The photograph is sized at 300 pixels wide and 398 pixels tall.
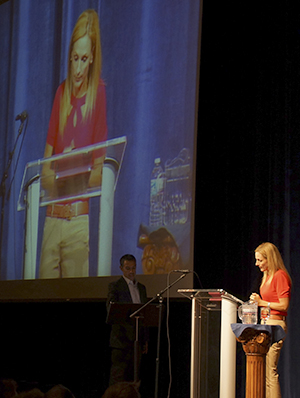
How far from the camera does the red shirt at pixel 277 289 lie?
152 inches

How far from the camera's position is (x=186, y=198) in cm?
476

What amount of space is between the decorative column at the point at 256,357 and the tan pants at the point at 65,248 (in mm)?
2616

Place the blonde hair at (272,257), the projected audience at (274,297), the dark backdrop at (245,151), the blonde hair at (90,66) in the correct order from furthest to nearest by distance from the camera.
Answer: the blonde hair at (90,66) < the dark backdrop at (245,151) < the blonde hair at (272,257) < the projected audience at (274,297)

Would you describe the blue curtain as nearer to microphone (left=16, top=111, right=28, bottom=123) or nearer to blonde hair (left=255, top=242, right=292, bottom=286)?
microphone (left=16, top=111, right=28, bottom=123)

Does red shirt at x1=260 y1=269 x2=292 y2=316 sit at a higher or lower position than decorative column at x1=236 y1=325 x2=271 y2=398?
higher

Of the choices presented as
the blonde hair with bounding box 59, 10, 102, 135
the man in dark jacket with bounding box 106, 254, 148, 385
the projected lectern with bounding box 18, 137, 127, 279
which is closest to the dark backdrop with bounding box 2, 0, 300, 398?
the man in dark jacket with bounding box 106, 254, 148, 385

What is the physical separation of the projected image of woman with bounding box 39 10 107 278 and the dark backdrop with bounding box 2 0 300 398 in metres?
1.18

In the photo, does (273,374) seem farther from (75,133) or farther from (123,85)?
(75,133)

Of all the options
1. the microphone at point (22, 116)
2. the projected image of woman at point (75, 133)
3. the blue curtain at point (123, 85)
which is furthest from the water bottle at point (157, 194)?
the microphone at point (22, 116)

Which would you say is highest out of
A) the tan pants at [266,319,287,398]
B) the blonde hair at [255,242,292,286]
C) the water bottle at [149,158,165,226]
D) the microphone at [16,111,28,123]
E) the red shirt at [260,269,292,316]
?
the microphone at [16,111,28,123]

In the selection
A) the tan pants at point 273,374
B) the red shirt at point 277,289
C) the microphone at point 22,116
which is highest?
the microphone at point 22,116

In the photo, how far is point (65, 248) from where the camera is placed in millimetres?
5832

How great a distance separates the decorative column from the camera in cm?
319

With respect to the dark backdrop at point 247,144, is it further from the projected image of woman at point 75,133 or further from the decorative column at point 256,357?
the decorative column at point 256,357
